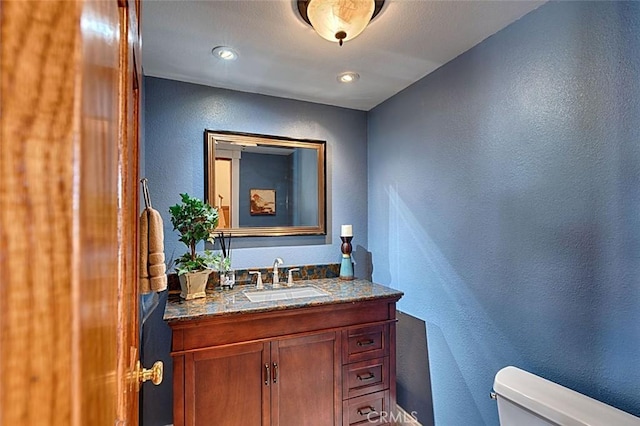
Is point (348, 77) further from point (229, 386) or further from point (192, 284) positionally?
point (229, 386)

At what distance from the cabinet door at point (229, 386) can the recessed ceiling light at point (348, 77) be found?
172 centimetres

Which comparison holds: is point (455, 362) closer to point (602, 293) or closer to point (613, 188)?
point (602, 293)

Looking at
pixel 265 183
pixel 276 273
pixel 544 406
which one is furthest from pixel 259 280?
pixel 544 406

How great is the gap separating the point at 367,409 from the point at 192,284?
4.21 ft

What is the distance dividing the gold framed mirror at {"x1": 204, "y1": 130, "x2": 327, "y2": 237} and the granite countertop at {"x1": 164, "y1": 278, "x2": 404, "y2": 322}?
0.46 meters

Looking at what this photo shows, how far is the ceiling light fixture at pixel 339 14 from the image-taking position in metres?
1.32

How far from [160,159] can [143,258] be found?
3.93 ft

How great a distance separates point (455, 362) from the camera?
189 cm

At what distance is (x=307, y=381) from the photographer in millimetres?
1812

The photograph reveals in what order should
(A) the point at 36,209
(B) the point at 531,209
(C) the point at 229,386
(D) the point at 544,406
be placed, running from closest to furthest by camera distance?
(A) the point at 36,209 → (D) the point at 544,406 → (B) the point at 531,209 → (C) the point at 229,386

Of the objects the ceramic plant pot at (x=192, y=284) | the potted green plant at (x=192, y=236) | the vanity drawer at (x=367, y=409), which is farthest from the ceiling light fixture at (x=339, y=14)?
the vanity drawer at (x=367, y=409)

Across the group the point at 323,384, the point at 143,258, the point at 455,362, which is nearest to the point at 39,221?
the point at 143,258

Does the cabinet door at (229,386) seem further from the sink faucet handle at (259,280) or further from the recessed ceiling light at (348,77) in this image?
the recessed ceiling light at (348,77)

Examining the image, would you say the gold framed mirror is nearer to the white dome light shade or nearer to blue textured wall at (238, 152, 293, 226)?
blue textured wall at (238, 152, 293, 226)
